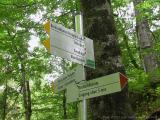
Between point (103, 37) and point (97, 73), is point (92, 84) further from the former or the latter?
point (103, 37)

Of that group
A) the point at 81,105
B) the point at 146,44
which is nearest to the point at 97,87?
the point at 81,105

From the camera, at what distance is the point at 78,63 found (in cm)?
349

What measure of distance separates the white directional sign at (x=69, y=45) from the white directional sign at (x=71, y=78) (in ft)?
0.33

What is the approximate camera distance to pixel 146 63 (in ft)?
39.6

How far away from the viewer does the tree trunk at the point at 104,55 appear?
12.6ft

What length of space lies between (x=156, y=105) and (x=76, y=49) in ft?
18.8

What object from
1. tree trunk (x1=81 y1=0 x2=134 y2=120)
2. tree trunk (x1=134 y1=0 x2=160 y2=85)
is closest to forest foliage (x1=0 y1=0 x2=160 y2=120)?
tree trunk (x1=134 y1=0 x2=160 y2=85)

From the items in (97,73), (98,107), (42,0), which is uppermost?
(42,0)

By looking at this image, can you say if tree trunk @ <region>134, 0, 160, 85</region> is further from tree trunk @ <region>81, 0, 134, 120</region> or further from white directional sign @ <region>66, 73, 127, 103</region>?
white directional sign @ <region>66, 73, 127, 103</region>

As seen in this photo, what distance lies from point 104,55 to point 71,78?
60 centimetres

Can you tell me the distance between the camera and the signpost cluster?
340 cm

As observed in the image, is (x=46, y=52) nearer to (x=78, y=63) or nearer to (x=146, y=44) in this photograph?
(x=146, y=44)

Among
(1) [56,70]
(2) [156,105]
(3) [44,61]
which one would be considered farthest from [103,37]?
(1) [56,70]

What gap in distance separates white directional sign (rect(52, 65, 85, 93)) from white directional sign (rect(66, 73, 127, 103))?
52 millimetres
